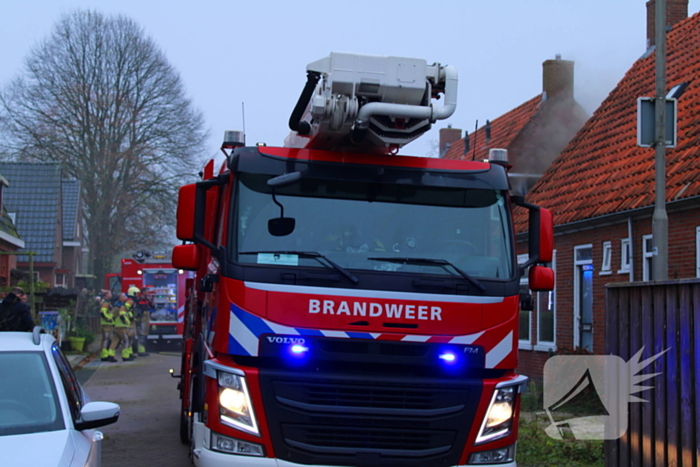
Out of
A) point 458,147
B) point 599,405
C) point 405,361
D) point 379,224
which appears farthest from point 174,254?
point 458,147

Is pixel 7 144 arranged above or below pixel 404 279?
above

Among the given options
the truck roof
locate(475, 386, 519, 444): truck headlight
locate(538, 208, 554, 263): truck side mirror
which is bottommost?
locate(475, 386, 519, 444): truck headlight

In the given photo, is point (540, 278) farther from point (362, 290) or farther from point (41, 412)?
point (41, 412)

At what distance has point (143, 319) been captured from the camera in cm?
→ 2709

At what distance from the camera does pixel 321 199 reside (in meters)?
6.21

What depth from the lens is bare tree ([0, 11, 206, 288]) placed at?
41344 mm

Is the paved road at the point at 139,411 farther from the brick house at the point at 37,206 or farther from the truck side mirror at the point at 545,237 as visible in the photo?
the brick house at the point at 37,206

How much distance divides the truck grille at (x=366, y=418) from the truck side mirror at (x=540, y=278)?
1.30 meters

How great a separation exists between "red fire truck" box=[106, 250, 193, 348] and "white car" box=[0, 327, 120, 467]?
21665 mm

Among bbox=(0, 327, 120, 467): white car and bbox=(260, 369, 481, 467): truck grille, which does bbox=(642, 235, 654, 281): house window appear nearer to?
bbox=(260, 369, 481, 467): truck grille

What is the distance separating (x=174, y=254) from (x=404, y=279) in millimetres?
1861

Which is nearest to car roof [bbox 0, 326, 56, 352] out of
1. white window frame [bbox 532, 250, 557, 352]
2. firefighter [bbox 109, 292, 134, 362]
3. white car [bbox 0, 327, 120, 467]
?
white car [bbox 0, 327, 120, 467]

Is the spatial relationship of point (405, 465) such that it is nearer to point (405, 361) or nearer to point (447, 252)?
point (405, 361)

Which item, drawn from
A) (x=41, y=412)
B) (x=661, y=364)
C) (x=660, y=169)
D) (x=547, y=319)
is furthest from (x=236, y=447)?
(x=547, y=319)
